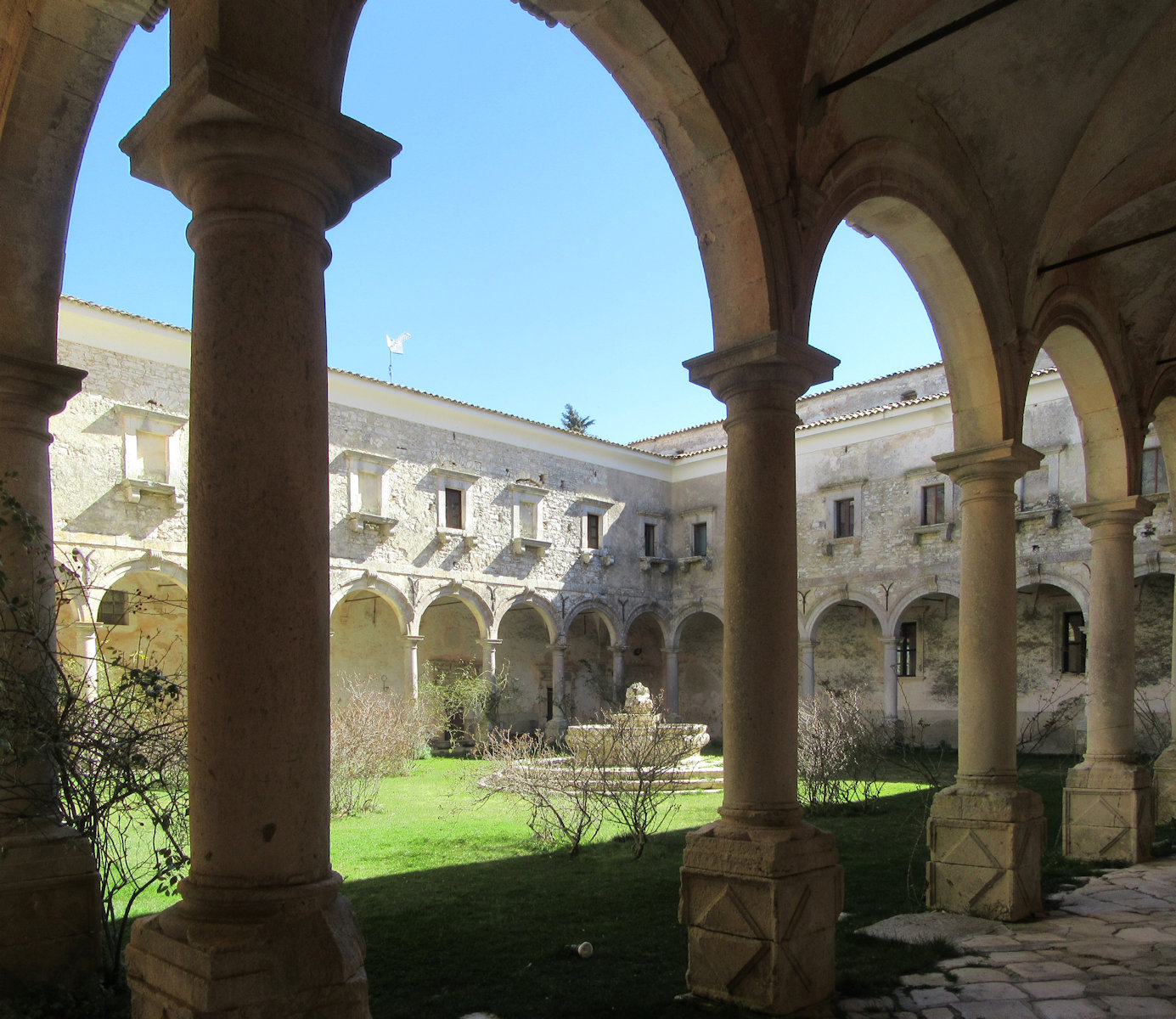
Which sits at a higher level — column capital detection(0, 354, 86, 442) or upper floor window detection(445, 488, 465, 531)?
upper floor window detection(445, 488, 465, 531)

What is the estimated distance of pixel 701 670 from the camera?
24.9 meters

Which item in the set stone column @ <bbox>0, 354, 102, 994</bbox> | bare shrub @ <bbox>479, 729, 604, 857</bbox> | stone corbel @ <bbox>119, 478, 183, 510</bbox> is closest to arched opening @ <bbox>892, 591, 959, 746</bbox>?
bare shrub @ <bbox>479, 729, 604, 857</bbox>

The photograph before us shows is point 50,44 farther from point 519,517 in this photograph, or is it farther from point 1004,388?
point 519,517

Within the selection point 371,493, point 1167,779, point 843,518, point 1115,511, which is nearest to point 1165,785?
point 1167,779

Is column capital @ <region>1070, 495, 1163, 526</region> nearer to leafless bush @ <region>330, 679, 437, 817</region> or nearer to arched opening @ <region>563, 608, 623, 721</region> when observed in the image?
leafless bush @ <region>330, 679, 437, 817</region>

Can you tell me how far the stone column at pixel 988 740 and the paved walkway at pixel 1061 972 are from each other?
30 centimetres

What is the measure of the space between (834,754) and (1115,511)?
4.34m

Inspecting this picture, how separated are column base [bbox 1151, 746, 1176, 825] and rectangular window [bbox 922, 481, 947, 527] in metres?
11.1

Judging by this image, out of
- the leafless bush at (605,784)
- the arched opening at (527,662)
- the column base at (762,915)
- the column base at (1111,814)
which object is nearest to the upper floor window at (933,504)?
the arched opening at (527,662)

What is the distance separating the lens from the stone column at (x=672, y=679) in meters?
23.2

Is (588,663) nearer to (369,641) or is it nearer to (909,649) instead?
(369,641)

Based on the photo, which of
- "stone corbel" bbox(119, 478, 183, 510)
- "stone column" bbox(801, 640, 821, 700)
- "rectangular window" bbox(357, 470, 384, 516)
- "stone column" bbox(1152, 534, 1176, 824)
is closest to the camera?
"stone column" bbox(1152, 534, 1176, 824)

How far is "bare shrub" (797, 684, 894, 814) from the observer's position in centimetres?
1034

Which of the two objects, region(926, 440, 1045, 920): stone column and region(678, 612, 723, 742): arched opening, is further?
region(678, 612, 723, 742): arched opening
